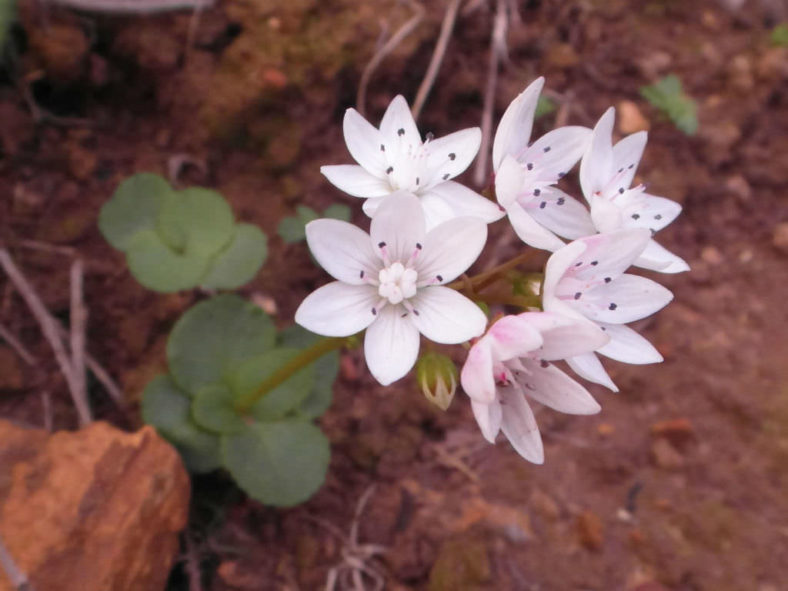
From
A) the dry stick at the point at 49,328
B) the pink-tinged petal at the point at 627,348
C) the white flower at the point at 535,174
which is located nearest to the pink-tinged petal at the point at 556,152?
the white flower at the point at 535,174

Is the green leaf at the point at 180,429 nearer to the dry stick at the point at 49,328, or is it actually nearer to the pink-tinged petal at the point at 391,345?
the dry stick at the point at 49,328

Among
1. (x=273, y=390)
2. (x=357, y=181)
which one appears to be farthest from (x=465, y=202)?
(x=273, y=390)

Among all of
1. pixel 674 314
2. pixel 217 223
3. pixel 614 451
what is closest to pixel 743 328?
pixel 674 314

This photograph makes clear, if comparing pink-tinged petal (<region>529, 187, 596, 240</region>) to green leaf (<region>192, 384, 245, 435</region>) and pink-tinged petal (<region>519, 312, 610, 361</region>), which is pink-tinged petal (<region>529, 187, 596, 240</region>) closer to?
pink-tinged petal (<region>519, 312, 610, 361</region>)

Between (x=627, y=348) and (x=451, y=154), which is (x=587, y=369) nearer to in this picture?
(x=627, y=348)

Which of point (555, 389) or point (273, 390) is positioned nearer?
point (555, 389)

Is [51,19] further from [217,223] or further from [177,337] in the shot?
[177,337]

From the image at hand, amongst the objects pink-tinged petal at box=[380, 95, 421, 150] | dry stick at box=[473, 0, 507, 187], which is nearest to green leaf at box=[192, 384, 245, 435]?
pink-tinged petal at box=[380, 95, 421, 150]
